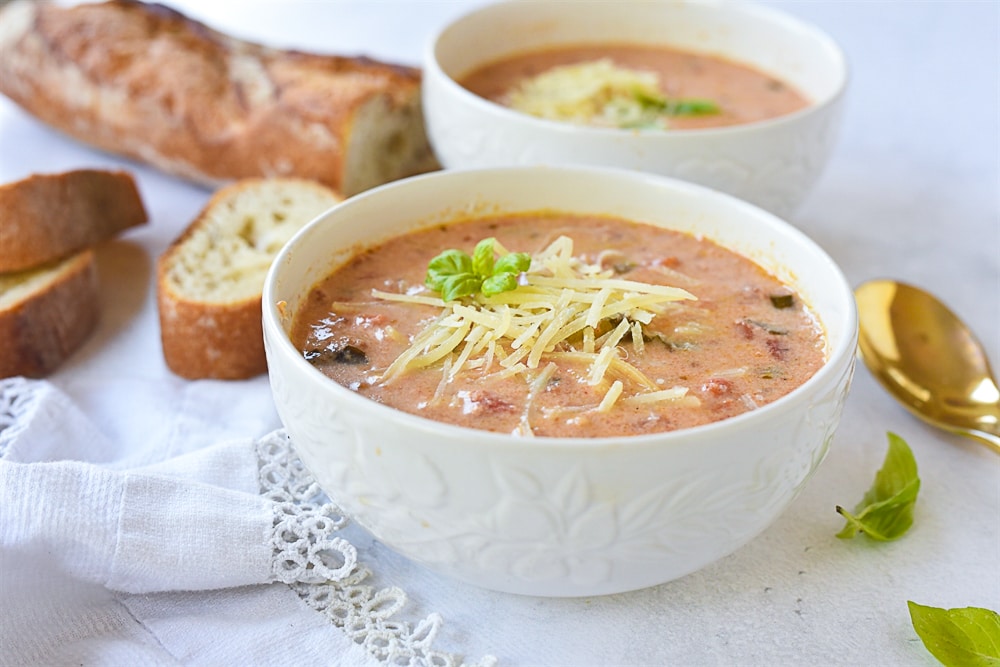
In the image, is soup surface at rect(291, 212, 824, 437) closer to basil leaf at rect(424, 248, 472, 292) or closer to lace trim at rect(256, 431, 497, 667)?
basil leaf at rect(424, 248, 472, 292)

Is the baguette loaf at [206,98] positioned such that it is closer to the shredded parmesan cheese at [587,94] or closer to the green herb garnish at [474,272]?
the shredded parmesan cheese at [587,94]

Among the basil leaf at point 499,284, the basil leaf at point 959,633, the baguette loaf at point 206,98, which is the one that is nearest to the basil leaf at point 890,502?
the basil leaf at point 959,633

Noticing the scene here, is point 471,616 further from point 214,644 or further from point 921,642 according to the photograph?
point 921,642

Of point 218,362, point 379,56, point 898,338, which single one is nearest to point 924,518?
point 898,338

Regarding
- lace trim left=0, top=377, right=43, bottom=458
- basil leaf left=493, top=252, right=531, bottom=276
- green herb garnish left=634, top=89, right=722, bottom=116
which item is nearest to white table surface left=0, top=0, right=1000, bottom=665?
lace trim left=0, top=377, right=43, bottom=458

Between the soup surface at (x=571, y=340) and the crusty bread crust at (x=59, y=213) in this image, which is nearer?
the soup surface at (x=571, y=340)
